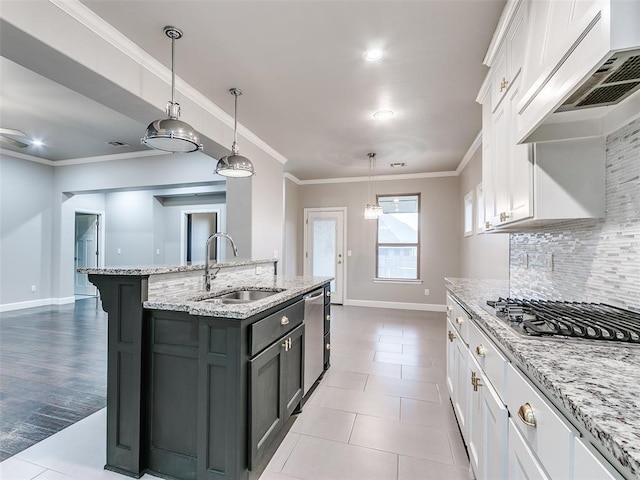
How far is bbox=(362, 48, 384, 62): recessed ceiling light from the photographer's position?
233cm

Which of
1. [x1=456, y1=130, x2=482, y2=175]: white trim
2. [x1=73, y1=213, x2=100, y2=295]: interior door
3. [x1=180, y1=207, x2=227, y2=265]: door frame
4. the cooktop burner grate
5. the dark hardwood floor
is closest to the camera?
the cooktop burner grate

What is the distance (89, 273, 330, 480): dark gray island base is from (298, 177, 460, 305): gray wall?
4.76 meters

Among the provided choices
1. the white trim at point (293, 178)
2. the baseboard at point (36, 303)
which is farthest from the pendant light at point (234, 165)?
the baseboard at point (36, 303)

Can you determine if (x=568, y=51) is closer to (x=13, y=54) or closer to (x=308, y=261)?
(x=13, y=54)

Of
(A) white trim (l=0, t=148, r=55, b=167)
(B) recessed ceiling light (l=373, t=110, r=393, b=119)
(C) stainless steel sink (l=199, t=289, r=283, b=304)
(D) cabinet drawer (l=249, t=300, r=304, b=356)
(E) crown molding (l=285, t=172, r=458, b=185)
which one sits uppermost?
(A) white trim (l=0, t=148, r=55, b=167)

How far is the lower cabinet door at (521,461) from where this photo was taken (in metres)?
0.81

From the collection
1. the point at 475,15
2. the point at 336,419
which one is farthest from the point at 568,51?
the point at 336,419

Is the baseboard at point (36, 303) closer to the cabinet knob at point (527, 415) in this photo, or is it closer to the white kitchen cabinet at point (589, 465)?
the cabinet knob at point (527, 415)

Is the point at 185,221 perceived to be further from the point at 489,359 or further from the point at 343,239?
the point at 489,359

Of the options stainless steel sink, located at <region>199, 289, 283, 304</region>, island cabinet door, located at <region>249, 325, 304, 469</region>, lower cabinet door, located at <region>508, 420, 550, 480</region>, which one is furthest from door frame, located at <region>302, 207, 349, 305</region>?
lower cabinet door, located at <region>508, 420, 550, 480</region>

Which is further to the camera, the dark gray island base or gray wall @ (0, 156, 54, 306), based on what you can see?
gray wall @ (0, 156, 54, 306)

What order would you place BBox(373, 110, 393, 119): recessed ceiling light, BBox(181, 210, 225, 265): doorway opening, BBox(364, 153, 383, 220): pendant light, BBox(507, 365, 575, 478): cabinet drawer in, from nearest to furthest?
BBox(507, 365, 575, 478): cabinet drawer → BBox(373, 110, 393, 119): recessed ceiling light → BBox(364, 153, 383, 220): pendant light → BBox(181, 210, 225, 265): doorway opening

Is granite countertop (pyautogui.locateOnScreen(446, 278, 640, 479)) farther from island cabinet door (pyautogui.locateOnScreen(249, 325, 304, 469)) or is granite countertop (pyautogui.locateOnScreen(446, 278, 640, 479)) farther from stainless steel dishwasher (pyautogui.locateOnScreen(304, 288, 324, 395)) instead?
stainless steel dishwasher (pyautogui.locateOnScreen(304, 288, 324, 395))

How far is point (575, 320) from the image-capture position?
1.15 meters
